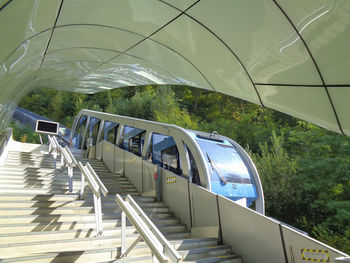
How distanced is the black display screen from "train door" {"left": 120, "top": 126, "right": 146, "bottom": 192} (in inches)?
211

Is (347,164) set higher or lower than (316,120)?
lower

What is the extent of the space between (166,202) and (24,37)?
16.2 feet

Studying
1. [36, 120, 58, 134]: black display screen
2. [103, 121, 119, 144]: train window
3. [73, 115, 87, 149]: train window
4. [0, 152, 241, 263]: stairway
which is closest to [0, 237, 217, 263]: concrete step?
[0, 152, 241, 263]: stairway

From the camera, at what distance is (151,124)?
8.99 metres

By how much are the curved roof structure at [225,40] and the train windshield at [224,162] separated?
1.89 metres

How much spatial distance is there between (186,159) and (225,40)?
140 inches

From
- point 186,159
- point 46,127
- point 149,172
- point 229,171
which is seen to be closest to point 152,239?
point 186,159

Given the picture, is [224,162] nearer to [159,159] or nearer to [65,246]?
[159,159]

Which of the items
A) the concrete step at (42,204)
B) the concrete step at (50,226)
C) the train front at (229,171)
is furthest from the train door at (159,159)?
the concrete step at (50,226)

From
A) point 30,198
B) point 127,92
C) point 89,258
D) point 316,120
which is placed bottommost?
point 89,258

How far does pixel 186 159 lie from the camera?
7371 millimetres

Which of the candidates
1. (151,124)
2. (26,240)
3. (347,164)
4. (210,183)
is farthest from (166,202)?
(347,164)

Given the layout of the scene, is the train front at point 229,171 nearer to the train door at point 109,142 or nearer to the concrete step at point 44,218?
the concrete step at point 44,218

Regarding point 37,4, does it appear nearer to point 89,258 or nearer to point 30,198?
point 89,258
